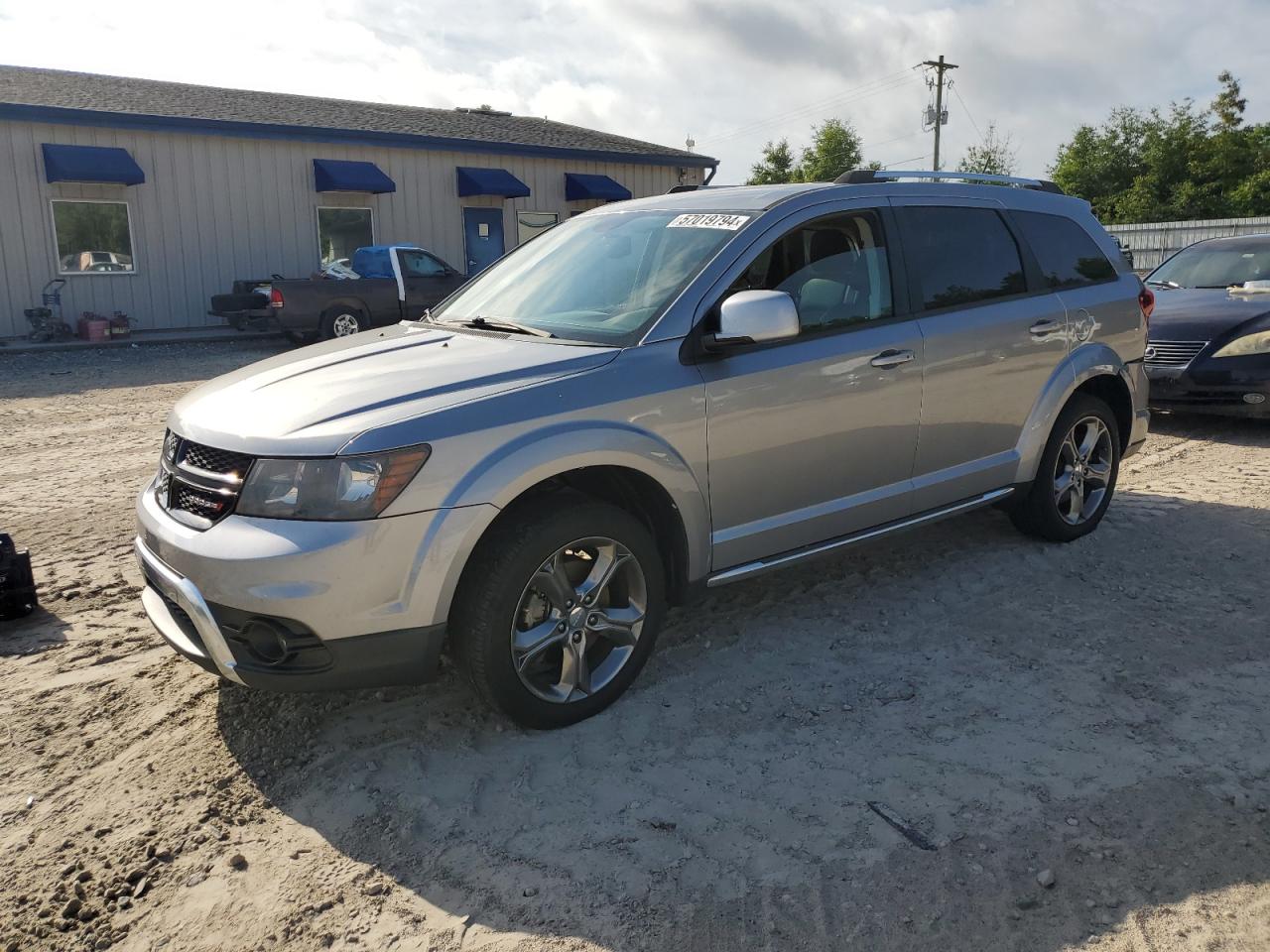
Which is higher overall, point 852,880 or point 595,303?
point 595,303

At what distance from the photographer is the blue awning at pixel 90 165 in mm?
16938

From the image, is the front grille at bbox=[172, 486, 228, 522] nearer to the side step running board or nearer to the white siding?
the side step running board

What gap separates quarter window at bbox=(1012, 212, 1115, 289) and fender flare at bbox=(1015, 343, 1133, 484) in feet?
1.25

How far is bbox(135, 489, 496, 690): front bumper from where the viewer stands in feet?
9.77

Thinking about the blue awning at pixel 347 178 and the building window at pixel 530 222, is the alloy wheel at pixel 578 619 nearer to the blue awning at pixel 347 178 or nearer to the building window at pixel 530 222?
the blue awning at pixel 347 178

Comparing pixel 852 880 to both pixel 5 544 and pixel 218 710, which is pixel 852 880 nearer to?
pixel 218 710

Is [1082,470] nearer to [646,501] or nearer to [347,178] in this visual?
[646,501]

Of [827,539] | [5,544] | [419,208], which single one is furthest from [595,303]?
[419,208]

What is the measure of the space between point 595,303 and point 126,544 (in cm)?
325

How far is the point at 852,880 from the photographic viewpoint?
2729mm

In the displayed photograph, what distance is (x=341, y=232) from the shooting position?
2098cm

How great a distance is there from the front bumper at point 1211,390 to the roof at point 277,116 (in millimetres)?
16629

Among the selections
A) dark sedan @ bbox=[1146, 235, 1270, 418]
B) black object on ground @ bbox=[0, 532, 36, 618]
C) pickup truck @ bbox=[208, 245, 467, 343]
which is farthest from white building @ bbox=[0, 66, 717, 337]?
dark sedan @ bbox=[1146, 235, 1270, 418]

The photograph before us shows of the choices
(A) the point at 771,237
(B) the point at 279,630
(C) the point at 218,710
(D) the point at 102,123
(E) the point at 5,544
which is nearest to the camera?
(B) the point at 279,630
